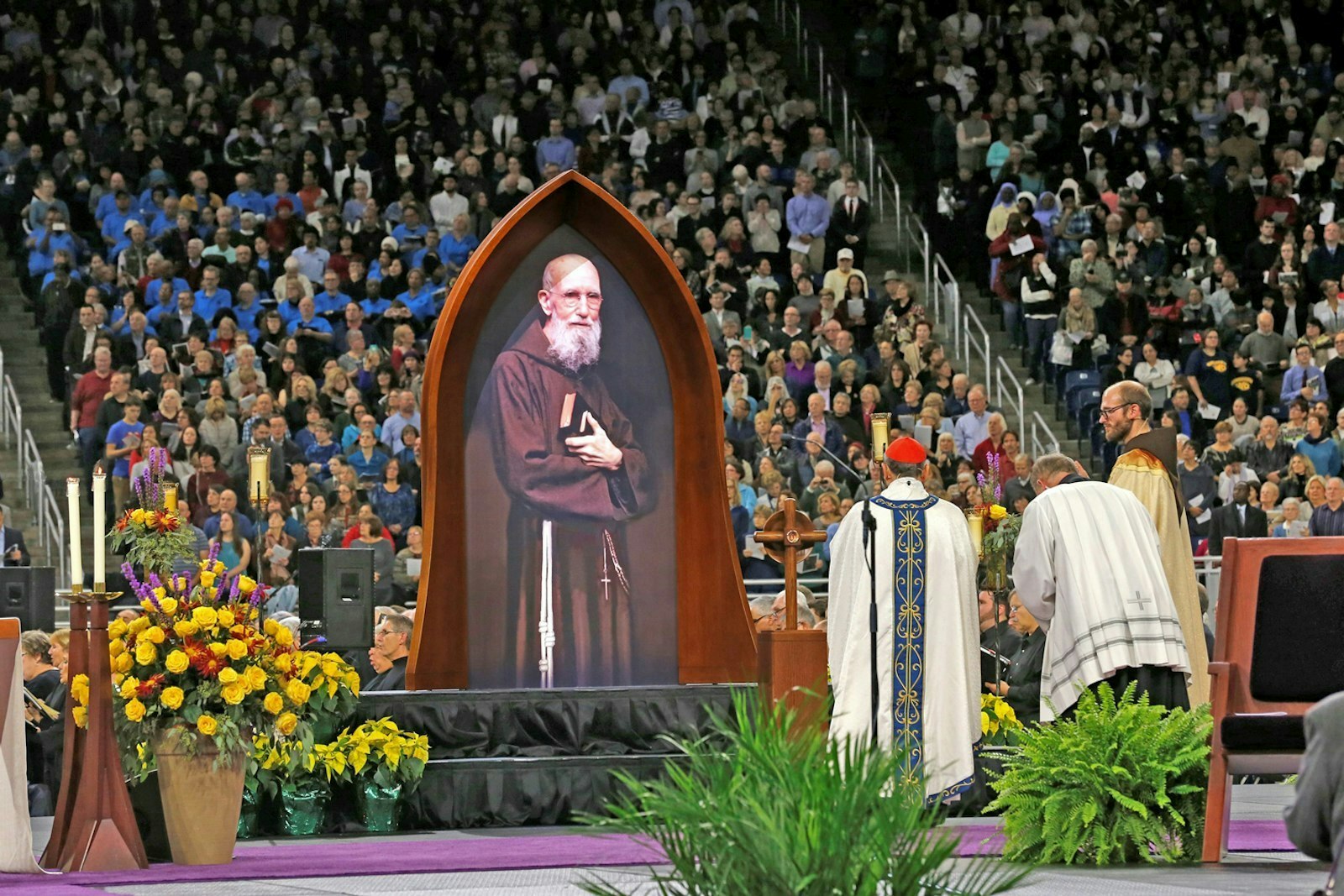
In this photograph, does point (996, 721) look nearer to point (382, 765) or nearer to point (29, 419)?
point (382, 765)

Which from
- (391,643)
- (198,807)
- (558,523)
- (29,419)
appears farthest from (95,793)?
(29,419)

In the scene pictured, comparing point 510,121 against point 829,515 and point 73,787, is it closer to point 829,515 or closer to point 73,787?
point 829,515

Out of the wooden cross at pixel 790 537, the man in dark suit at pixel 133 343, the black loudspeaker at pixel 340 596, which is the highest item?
the man in dark suit at pixel 133 343

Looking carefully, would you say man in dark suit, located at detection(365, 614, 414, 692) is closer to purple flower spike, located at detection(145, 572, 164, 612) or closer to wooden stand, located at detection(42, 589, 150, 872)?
purple flower spike, located at detection(145, 572, 164, 612)

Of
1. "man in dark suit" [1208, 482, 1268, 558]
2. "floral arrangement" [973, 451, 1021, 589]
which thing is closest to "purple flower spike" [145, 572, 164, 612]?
"floral arrangement" [973, 451, 1021, 589]

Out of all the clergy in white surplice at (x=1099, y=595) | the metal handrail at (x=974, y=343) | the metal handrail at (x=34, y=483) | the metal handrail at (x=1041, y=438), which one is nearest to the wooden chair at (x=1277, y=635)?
the clergy in white surplice at (x=1099, y=595)

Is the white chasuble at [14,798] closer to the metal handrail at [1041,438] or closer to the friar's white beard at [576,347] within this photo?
the friar's white beard at [576,347]

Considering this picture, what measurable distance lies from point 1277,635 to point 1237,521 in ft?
33.0

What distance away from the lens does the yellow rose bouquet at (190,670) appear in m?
10.2

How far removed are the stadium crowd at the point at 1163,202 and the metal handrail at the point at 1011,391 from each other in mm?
348

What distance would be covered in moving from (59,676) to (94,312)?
317 inches

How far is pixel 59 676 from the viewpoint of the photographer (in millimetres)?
13203

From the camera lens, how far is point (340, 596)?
11656mm

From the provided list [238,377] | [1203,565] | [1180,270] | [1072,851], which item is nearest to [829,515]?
[1203,565]
